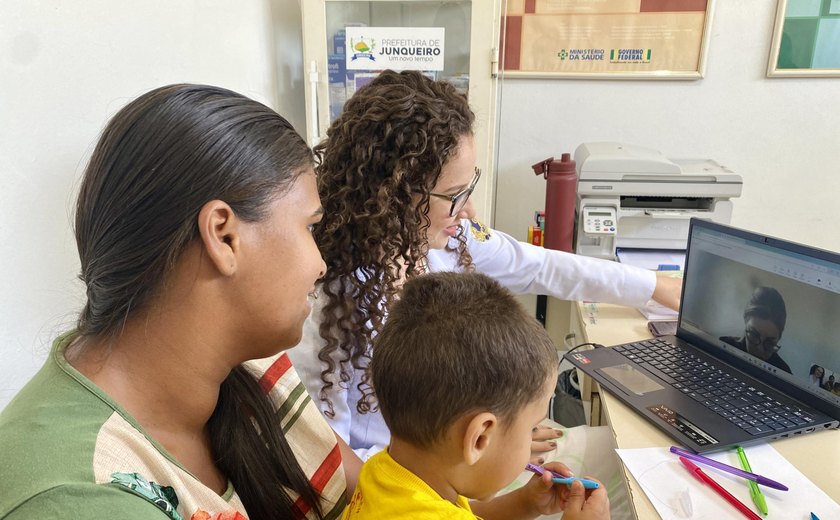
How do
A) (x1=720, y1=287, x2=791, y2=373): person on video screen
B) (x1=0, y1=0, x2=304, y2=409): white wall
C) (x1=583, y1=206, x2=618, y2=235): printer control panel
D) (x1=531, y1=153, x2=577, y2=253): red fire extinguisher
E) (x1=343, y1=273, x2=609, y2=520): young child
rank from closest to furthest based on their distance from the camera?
(x1=343, y1=273, x2=609, y2=520): young child
(x1=0, y1=0, x2=304, y2=409): white wall
(x1=720, y1=287, x2=791, y2=373): person on video screen
(x1=583, y1=206, x2=618, y2=235): printer control panel
(x1=531, y1=153, x2=577, y2=253): red fire extinguisher

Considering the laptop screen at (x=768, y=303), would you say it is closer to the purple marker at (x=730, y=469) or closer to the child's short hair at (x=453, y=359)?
the purple marker at (x=730, y=469)

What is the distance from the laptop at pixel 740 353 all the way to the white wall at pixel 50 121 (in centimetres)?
102

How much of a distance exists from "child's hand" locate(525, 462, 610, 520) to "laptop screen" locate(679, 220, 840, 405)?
1.49 ft

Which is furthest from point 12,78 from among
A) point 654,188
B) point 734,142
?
point 734,142

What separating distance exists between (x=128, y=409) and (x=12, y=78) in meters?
0.65

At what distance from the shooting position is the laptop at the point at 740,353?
977 mm

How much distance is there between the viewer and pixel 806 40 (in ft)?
7.11

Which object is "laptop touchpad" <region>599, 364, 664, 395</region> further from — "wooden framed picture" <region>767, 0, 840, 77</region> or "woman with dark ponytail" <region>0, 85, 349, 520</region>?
"wooden framed picture" <region>767, 0, 840, 77</region>

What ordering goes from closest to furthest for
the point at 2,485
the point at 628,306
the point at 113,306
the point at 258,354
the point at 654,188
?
the point at 2,485, the point at 113,306, the point at 258,354, the point at 628,306, the point at 654,188

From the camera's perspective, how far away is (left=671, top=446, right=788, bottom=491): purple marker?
833 mm

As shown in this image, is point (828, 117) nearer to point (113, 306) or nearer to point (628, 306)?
point (628, 306)

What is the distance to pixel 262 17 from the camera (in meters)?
2.05

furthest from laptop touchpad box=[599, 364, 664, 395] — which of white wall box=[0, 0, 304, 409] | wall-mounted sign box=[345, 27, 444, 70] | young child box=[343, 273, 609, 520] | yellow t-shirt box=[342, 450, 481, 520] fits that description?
wall-mounted sign box=[345, 27, 444, 70]

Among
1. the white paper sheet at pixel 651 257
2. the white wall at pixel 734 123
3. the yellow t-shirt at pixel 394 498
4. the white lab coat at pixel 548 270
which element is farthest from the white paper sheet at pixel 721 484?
the white wall at pixel 734 123
